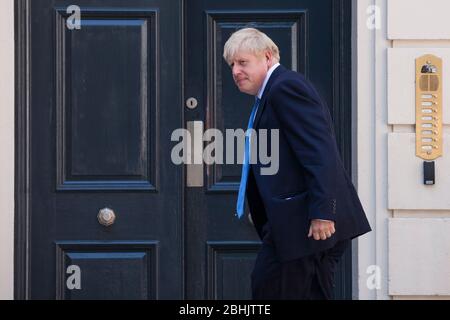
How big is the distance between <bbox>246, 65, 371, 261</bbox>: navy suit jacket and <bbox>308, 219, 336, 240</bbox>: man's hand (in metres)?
0.03

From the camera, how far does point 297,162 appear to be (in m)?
4.51

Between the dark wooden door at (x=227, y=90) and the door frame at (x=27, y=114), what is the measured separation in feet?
0.09

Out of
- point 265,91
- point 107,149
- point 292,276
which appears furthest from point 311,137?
point 107,149

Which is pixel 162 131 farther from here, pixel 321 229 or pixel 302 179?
pixel 321 229

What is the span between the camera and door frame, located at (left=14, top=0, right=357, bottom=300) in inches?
231

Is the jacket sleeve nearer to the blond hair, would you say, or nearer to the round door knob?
the blond hair

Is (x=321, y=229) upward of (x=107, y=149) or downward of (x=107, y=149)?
downward

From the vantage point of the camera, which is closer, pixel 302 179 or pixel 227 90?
pixel 302 179

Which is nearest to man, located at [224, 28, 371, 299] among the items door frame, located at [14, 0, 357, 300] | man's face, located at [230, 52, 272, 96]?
man's face, located at [230, 52, 272, 96]

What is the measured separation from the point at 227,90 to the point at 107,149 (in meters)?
0.82

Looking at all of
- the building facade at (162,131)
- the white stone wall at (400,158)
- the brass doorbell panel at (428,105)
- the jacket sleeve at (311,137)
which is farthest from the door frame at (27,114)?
the jacket sleeve at (311,137)

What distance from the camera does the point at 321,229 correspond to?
4.35m

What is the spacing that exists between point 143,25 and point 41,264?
158cm

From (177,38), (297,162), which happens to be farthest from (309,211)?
(177,38)
